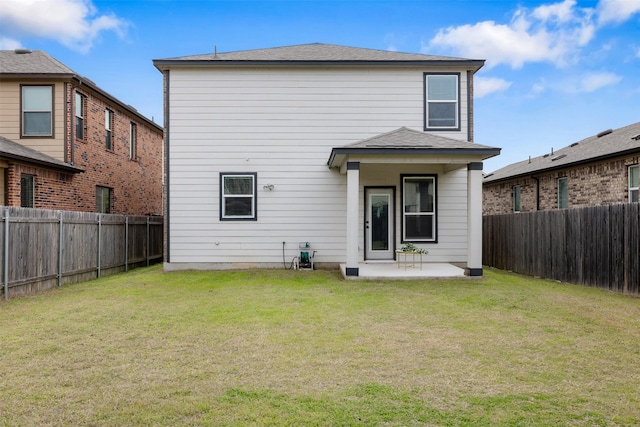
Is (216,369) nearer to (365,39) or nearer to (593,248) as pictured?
(593,248)

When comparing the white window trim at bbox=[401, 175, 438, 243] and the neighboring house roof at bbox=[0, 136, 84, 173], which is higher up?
the neighboring house roof at bbox=[0, 136, 84, 173]

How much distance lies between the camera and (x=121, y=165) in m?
17.1

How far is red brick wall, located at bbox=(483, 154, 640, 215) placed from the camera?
1270cm

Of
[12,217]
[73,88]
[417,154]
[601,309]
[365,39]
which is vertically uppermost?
[365,39]

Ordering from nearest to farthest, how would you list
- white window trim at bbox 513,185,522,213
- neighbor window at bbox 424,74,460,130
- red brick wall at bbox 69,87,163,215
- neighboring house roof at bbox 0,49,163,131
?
neighbor window at bbox 424,74,460,130
neighboring house roof at bbox 0,49,163,131
red brick wall at bbox 69,87,163,215
white window trim at bbox 513,185,522,213

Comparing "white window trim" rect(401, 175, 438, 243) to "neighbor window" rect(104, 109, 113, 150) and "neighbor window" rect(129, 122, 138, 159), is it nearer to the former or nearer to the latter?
"neighbor window" rect(104, 109, 113, 150)

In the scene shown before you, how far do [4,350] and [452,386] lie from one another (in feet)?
16.7

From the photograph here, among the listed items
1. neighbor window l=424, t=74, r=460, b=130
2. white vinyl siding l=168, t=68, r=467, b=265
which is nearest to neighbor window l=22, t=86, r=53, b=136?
white vinyl siding l=168, t=68, r=467, b=265

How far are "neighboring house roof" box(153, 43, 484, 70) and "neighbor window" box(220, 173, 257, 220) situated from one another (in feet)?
11.0

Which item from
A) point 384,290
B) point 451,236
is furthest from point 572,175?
point 384,290

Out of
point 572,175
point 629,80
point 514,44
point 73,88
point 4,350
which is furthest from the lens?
point 514,44

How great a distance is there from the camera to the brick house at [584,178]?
41.1 ft

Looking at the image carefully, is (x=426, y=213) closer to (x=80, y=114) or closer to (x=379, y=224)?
(x=379, y=224)

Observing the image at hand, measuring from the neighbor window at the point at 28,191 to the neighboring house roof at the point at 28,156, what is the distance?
2.00 ft
